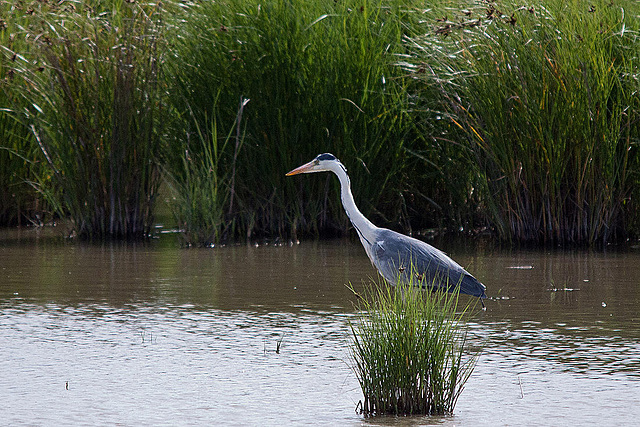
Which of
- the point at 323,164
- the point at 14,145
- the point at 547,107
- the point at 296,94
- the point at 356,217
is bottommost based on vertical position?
the point at 356,217

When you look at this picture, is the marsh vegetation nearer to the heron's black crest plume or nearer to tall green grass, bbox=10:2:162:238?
tall green grass, bbox=10:2:162:238

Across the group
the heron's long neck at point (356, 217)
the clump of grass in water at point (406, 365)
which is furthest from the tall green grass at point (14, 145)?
the clump of grass in water at point (406, 365)

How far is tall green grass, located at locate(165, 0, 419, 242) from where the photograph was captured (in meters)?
10.5

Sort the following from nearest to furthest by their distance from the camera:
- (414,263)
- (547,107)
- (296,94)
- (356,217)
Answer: (414,263) → (356,217) → (547,107) → (296,94)

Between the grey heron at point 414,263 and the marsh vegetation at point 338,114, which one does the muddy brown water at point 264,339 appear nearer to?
the grey heron at point 414,263

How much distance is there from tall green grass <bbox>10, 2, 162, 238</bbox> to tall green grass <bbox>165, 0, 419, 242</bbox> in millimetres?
417

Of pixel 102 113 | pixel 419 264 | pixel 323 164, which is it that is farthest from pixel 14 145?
pixel 419 264

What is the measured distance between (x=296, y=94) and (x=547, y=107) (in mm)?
2519

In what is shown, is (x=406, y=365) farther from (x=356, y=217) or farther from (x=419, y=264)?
(x=356, y=217)

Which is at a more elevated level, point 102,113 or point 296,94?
point 296,94

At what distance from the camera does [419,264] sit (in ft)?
22.8

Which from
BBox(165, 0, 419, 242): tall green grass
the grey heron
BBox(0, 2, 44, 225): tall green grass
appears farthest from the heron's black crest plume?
BBox(0, 2, 44, 225): tall green grass

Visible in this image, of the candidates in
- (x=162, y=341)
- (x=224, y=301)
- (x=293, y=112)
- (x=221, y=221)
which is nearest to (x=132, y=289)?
(x=224, y=301)

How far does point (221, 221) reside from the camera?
10.4 meters
